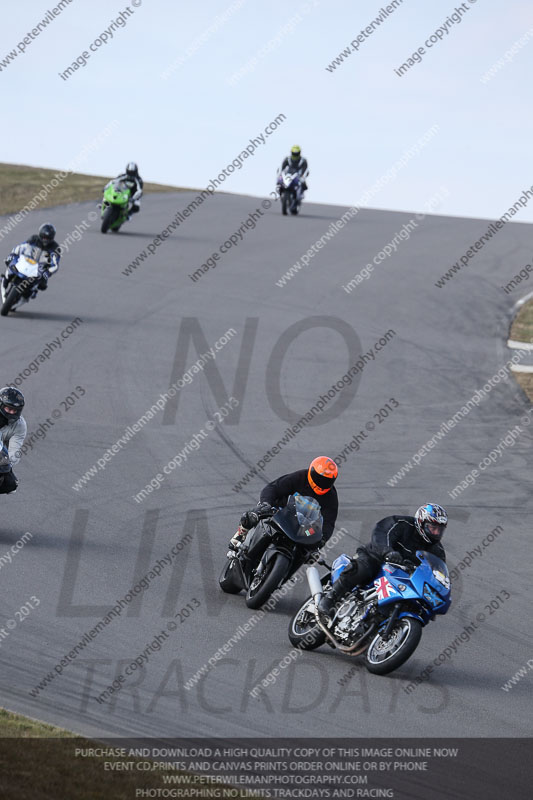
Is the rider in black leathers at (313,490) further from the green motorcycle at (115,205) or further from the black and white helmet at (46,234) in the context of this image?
the green motorcycle at (115,205)

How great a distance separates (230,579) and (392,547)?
205cm

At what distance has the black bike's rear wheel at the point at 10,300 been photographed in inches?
896

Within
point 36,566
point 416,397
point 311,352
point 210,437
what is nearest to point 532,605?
point 36,566

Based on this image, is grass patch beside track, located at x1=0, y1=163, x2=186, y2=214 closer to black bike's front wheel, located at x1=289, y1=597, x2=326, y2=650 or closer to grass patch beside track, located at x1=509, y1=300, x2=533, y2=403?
grass patch beside track, located at x1=509, y1=300, x2=533, y2=403

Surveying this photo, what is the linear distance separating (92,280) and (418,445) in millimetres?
11668

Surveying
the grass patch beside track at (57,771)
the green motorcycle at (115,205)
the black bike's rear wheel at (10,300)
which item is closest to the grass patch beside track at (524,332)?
the black bike's rear wheel at (10,300)

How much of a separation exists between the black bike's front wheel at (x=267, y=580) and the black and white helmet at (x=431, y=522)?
54.5 inches

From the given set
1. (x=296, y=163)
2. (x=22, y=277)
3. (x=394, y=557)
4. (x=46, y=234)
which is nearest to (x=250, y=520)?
(x=394, y=557)

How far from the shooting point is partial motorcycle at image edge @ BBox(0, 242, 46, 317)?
72.9 ft

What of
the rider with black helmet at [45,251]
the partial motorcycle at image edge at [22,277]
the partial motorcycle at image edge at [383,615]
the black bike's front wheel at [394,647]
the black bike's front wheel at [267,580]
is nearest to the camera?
the black bike's front wheel at [394,647]

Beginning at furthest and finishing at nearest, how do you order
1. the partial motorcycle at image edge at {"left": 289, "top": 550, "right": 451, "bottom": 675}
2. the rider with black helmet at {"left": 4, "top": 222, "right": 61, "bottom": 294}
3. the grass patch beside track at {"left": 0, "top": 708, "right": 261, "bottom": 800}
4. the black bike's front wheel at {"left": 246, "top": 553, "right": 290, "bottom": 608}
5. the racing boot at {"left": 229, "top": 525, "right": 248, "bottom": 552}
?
1. the rider with black helmet at {"left": 4, "top": 222, "right": 61, "bottom": 294}
2. the racing boot at {"left": 229, "top": 525, "right": 248, "bottom": 552}
3. the black bike's front wheel at {"left": 246, "top": 553, "right": 290, "bottom": 608}
4. the partial motorcycle at image edge at {"left": 289, "top": 550, "right": 451, "bottom": 675}
5. the grass patch beside track at {"left": 0, "top": 708, "right": 261, "bottom": 800}

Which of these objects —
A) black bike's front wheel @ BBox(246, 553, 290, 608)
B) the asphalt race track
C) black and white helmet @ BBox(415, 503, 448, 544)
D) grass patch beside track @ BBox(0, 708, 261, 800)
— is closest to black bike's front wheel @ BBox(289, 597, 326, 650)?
the asphalt race track

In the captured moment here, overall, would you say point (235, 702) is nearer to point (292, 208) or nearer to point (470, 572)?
point (470, 572)

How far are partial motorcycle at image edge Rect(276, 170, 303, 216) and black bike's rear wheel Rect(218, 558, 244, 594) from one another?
27.3m
